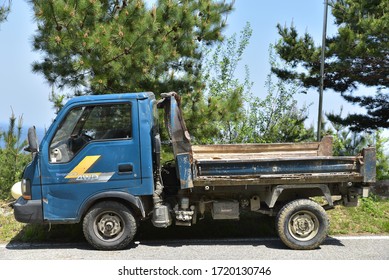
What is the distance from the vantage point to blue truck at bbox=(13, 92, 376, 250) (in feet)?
18.6

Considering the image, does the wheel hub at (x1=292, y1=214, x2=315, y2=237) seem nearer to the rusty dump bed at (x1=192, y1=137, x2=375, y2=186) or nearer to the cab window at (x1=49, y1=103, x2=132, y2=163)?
the rusty dump bed at (x1=192, y1=137, x2=375, y2=186)

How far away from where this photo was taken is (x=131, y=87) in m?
8.09

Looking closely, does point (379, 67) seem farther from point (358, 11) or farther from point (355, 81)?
point (358, 11)

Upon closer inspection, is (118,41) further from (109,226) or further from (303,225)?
(303,225)

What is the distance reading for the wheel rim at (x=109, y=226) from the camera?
5758 millimetres

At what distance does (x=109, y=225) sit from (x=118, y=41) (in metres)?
3.50

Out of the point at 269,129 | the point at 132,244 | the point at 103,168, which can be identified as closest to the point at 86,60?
the point at 103,168

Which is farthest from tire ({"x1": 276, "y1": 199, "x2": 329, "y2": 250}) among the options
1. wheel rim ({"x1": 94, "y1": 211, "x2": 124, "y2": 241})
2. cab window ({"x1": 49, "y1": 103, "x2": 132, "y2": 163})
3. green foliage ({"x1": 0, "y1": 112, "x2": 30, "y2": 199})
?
green foliage ({"x1": 0, "y1": 112, "x2": 30, "y2": 199})

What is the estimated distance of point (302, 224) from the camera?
579cm

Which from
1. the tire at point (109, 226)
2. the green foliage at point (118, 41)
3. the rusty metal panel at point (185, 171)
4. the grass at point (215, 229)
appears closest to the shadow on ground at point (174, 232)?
the grass at point (215, 229)

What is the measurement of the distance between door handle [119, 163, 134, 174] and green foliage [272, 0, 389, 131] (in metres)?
5.31

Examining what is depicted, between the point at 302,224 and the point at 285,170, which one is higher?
the point at 285,170

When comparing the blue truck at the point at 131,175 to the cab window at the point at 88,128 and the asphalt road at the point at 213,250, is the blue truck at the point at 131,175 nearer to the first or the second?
the cab window at the point at 88,128

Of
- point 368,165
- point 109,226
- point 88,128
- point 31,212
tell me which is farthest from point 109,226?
point 368,165
